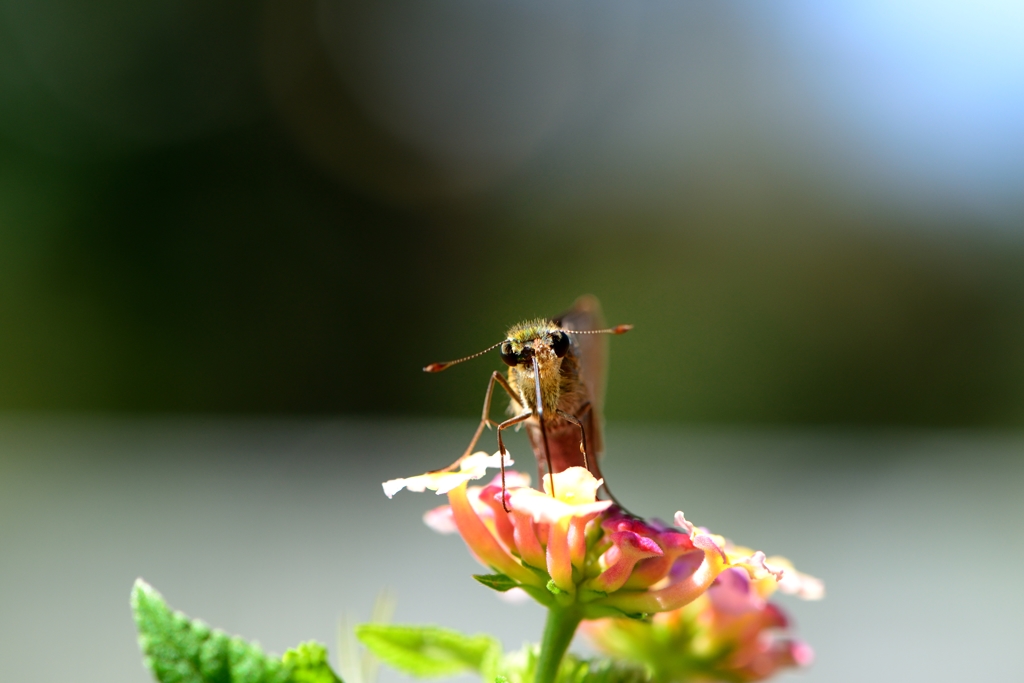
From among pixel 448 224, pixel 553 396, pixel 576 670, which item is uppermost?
pixel 448 224

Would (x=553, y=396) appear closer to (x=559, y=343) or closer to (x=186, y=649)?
(x=559, y=343)

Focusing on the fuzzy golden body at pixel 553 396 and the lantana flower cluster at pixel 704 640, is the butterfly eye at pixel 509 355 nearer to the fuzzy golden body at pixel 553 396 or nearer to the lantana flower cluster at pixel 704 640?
the fuzzy golden body at pixel 553 396

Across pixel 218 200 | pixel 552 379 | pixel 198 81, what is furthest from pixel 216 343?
pixel 552 379

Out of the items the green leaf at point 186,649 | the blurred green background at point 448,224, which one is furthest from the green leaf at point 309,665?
the blurred green background at point 448,224

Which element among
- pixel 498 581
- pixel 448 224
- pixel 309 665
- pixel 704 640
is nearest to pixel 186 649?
pixel 309 665

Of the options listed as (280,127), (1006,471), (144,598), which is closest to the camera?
(144,598)

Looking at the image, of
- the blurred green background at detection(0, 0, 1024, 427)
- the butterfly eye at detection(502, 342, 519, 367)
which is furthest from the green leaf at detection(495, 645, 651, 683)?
the blurred green background at detection(0, 0, 1024, 427)

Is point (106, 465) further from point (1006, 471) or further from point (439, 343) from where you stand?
point (439, 343)
